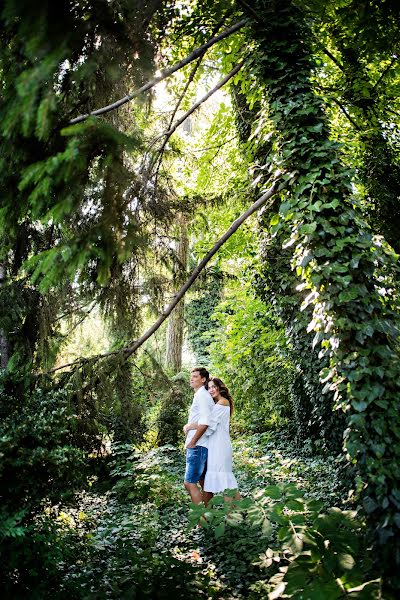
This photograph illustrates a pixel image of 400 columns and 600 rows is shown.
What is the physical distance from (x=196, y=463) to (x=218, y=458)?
27cm

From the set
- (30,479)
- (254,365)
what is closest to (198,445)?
(30,479)

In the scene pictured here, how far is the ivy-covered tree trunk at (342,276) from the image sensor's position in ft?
8.64

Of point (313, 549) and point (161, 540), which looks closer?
point (313, 549)

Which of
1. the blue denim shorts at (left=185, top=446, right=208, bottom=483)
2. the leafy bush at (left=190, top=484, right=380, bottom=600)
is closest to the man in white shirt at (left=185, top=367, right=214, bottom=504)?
the blue denim shorts at (left=185, top=446, right=208, bottom=483)

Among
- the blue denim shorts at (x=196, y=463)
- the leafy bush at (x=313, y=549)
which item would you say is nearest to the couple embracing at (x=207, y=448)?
the blue denim shorts at (x=196, y=463)

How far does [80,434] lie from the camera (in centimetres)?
410

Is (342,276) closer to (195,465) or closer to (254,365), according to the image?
(195,465)

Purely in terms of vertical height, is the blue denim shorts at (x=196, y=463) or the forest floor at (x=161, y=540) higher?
the blue denim shorts at (x=196, y=463)

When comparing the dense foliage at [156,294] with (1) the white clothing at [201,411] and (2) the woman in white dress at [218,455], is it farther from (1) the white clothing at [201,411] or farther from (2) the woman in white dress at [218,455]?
(2) the woman in white dress at [218,455]

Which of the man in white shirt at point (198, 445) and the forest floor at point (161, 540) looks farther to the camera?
the man in white shirt at point (198, 445)

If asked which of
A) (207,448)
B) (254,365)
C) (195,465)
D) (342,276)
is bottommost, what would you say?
(195,465)

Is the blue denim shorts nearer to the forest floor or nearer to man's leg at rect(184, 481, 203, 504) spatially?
man's leg at rect(184, 481, 203, 504)

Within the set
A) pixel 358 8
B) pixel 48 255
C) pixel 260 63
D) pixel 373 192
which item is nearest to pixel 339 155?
pixel 260 63

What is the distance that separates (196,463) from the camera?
480 cm
